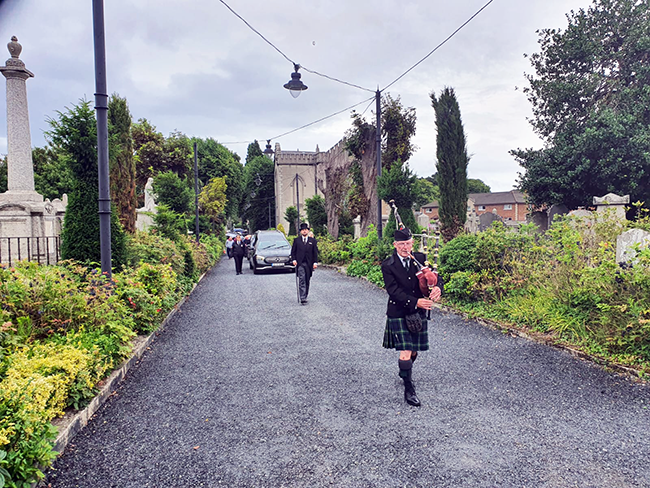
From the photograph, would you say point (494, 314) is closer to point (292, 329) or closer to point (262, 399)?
point (292, 329)

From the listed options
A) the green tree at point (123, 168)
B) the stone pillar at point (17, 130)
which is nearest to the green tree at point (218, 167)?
the green tree at point (123, 168)

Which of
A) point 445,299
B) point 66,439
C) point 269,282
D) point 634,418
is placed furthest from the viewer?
point 269,282

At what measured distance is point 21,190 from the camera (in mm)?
10875

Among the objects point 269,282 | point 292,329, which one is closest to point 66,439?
point 292,329

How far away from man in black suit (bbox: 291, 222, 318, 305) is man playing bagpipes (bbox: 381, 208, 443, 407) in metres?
5.50

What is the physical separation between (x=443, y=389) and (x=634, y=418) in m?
1.68

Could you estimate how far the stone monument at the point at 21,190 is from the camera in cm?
997

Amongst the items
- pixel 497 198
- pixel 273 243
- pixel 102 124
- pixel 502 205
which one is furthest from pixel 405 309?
pixel 497 198

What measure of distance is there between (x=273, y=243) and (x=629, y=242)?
14.8m

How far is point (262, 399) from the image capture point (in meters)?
4.34

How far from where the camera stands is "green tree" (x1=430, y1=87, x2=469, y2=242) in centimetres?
1402

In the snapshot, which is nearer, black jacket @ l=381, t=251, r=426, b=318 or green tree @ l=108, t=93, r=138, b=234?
black jacket @ l=381, t=251, r=426, b=318

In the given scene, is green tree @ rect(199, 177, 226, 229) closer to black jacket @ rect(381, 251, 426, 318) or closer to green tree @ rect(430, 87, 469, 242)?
green tree @ rect(430, 87, 469, 242)

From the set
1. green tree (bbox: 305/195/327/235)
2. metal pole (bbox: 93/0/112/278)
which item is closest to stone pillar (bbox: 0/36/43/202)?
metal pole (bbox: 93/0/112/278)
